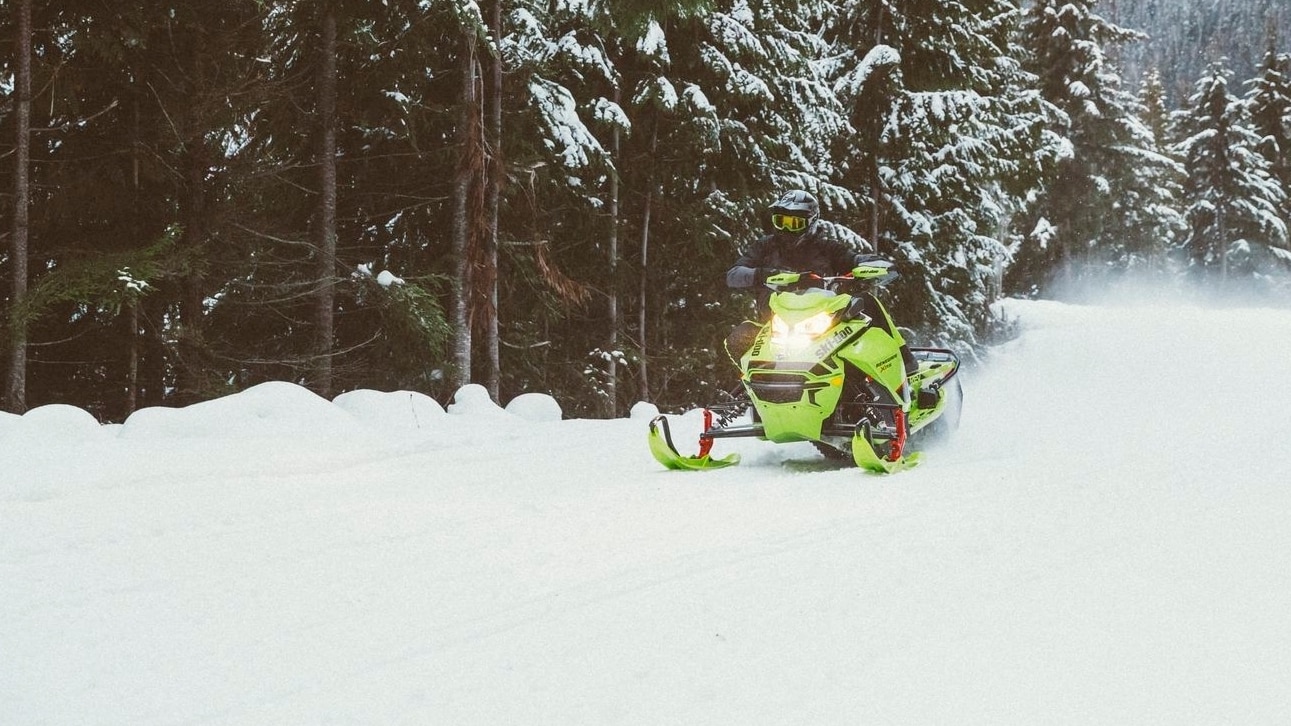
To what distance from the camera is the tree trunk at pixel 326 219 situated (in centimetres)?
1075

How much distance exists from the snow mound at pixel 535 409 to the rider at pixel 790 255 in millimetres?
2551

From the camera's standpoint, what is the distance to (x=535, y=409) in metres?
8.84

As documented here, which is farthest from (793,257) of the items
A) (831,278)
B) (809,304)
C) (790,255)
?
(809,304)

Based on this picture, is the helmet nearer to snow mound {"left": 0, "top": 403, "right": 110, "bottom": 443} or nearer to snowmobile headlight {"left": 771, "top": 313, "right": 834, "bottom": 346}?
snowmobile headlight {"left": 771, "top": 313, "right": 834, "bottom": 346}

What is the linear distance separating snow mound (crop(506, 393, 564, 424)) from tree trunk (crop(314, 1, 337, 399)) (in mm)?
3039

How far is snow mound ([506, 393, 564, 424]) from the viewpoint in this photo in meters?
8.76

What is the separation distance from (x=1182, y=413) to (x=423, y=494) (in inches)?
247

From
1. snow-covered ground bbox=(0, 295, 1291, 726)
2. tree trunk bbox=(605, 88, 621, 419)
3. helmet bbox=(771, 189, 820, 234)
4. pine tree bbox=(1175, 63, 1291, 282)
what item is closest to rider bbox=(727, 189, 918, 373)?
helmet bbox=(771, 189, 820, 234)

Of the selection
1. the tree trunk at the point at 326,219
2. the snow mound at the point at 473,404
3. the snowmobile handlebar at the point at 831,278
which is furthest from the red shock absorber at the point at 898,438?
the tree trunk at the point at 326,219

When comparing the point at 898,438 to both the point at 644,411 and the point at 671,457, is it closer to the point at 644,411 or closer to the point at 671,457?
the point at 671,457

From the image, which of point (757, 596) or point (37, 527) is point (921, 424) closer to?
point (757, 596)

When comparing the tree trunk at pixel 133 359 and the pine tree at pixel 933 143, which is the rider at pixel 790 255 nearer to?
the tree trunk at pixel 133 359

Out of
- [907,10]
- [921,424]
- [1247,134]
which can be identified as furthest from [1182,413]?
[1247,134]

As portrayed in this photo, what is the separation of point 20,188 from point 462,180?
449 cm
